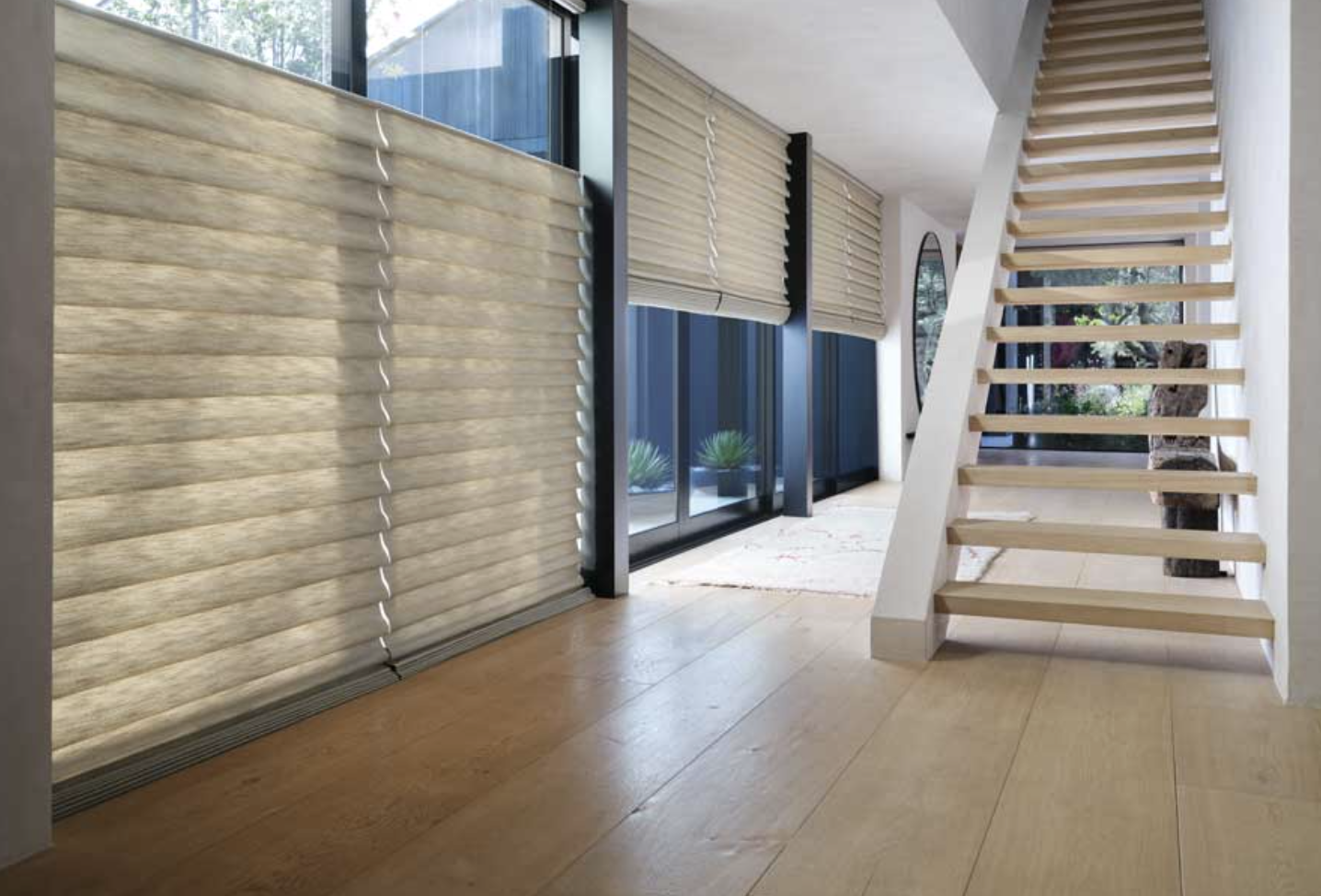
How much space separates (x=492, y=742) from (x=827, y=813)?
0.78 metres

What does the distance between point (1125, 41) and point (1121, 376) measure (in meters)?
2.85

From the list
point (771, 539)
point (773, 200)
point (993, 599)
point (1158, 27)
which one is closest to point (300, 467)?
point (993, 599)

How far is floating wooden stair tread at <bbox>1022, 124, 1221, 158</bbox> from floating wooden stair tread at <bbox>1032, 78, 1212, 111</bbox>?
0.42 m

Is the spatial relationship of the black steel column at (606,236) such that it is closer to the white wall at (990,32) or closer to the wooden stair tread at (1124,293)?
the white wall at (990,32)

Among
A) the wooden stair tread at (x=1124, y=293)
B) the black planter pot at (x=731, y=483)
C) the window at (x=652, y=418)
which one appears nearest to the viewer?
the wooden stair tread at (x=1124, y=293)

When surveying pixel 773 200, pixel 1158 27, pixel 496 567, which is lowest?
pixel 496 567

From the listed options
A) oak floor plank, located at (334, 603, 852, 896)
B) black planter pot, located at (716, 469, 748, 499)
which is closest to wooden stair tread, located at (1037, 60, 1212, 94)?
black planter pot, located at (716, 469, 748, 499)

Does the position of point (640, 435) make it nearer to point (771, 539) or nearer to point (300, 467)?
point (771, 539)

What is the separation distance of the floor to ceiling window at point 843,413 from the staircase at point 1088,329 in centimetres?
239

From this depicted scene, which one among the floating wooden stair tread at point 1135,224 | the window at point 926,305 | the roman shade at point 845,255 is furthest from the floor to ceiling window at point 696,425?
the window at point 926,305

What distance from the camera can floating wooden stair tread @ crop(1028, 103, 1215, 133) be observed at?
5.45 m

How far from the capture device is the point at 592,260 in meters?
4.16

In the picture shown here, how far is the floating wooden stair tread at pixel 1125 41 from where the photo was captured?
603cm

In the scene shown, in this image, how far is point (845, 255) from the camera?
773 cm
